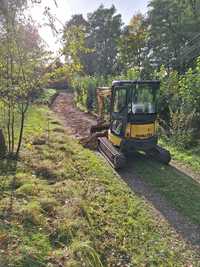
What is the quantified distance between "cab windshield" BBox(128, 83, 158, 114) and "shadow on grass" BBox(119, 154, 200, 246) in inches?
62.7

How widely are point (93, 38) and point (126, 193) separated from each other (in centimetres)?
4801

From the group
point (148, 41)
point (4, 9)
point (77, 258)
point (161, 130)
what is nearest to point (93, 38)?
point (148, 41)

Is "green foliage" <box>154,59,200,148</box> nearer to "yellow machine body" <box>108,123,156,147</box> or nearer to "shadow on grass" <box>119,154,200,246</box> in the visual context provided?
"shadow on grass" <box>119,154,200,246</box>

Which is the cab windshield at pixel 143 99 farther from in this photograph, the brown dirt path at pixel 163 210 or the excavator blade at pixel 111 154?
the brown dirt path at pixel 163 210

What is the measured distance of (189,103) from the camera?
31.7 ft

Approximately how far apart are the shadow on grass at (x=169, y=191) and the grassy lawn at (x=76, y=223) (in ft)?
0.58

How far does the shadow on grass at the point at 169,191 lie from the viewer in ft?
15.8

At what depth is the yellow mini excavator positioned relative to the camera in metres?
7.20

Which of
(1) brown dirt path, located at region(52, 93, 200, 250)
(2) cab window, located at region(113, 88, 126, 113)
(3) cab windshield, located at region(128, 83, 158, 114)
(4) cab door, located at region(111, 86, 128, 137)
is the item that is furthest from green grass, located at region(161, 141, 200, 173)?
(2) cab window, located at region(113, 88, 126, 113)

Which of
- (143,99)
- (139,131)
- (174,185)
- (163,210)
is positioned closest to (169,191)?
(174,185)

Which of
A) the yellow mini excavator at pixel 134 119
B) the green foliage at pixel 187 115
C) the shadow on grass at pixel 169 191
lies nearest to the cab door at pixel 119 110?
the yellow mini excavator at pixel 134 119

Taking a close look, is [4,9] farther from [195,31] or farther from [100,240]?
[195,31]

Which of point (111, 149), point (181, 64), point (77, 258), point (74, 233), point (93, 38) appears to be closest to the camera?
point (77, 258)

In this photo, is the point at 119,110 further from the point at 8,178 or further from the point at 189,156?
the point at 8,178
